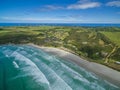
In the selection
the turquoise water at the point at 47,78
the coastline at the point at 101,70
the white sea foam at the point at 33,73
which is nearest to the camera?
the turquoise water at the point at 47,78

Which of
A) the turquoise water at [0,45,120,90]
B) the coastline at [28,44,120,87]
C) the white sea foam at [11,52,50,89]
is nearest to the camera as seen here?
the turquoise water at [0,45,120,90]

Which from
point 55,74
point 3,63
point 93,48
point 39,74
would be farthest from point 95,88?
point 93,48

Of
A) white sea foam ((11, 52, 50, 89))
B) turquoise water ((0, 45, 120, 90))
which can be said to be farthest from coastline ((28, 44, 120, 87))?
white sea foam ((11, 52, 50, 89))

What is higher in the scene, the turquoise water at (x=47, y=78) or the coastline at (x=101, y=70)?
the turquoise water at (x=47, y=78)

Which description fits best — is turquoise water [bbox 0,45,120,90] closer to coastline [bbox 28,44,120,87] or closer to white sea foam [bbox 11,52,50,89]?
white sea foam [bbox 11,52,50,89]

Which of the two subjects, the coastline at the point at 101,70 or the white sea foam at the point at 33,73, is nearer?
the white sea foam at the point at 33,73

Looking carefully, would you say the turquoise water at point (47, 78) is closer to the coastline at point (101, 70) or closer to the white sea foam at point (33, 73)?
the white sea foam at point (33, 73)

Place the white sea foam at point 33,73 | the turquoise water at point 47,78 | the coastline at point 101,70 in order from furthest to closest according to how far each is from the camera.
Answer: the coastline at point 101,70 < the white sea foam at point 33,73 < the turquoise water at point 47,78

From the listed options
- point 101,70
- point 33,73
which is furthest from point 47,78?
point 101,70

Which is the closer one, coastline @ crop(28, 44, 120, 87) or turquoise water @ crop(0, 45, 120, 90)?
turquoise water @ crop(0, 45, 120, 90)

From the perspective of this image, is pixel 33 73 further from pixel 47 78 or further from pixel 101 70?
pixel 101 70

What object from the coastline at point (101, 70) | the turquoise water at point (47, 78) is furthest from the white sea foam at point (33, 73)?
the coastline at point (101, 70)
